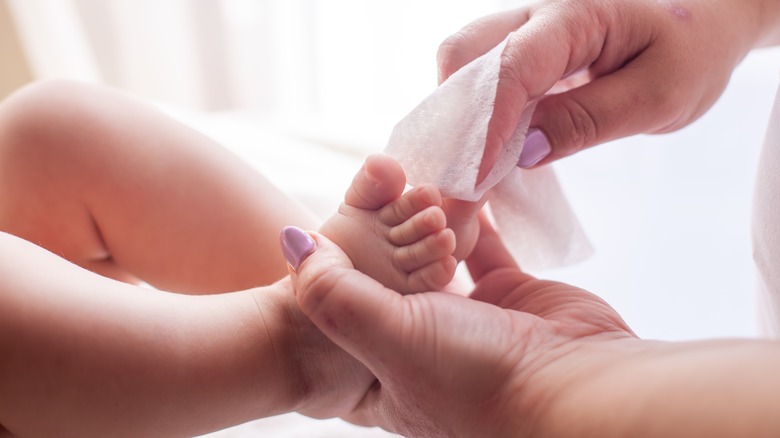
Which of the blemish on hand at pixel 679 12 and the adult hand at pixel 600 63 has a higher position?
the blemish on hand at pixel 679 12

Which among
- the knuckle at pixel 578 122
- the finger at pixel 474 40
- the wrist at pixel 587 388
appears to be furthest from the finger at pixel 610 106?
the wrist at pixel 587 388

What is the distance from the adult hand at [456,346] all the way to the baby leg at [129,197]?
0.23 m

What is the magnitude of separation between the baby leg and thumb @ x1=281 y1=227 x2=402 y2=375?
24 centimetres

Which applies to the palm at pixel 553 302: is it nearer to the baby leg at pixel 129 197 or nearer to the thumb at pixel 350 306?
the thumb at pixel 350 306

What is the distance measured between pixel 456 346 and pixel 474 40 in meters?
0.39

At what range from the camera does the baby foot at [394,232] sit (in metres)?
0.70

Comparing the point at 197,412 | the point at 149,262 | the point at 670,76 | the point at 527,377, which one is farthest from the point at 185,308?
the point at 670,76

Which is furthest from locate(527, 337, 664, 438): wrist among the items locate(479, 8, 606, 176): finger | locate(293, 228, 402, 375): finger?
locate(479, 8, 606, 176): finger

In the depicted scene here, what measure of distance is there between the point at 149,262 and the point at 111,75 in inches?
53.3

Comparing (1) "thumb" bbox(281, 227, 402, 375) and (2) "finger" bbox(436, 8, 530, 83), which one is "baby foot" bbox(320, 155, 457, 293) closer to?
(1) "thumb" bbox(281, 227, 402, 375)

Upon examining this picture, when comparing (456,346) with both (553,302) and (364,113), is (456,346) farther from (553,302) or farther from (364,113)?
(364,113)

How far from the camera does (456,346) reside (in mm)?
584

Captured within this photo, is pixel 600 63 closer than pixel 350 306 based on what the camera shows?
No

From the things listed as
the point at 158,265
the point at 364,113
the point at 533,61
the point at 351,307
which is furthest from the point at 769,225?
the point at 364,113
